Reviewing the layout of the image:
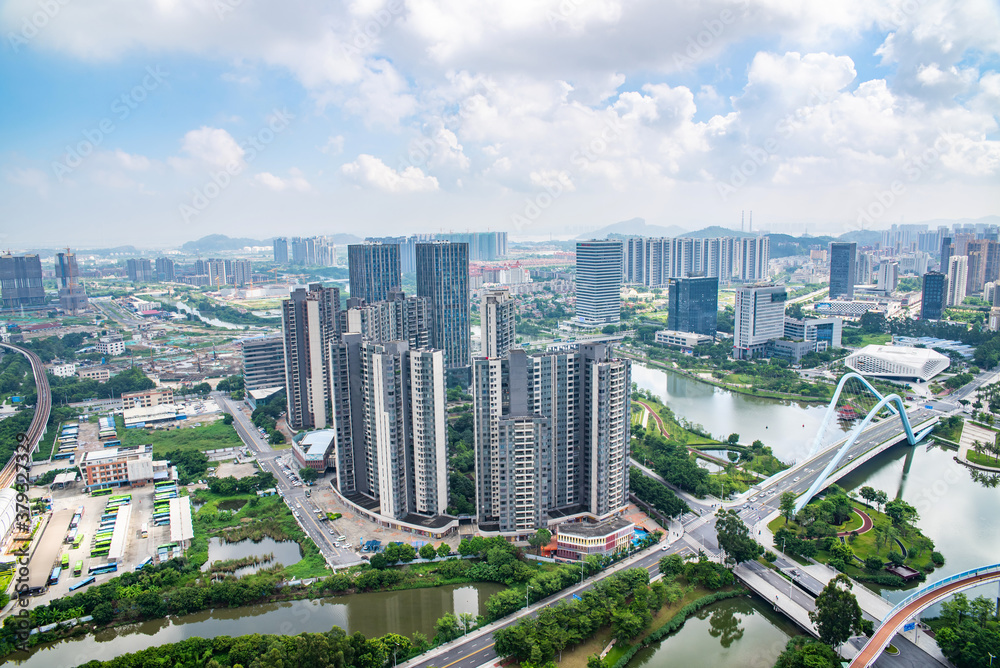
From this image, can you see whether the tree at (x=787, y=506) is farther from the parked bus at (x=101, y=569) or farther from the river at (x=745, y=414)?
the parked bus at (x=101, y=569)

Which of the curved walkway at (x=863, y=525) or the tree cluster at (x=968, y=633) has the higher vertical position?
the tree cluster at (x=968, y=633)

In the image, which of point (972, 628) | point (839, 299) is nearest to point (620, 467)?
point (972, 628)

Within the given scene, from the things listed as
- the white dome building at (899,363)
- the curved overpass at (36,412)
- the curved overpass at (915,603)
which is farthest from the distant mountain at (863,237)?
the curved overpass at (36,412)

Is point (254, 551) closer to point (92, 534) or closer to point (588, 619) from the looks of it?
point (92, 534)

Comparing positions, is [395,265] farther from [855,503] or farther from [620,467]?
[855,503]

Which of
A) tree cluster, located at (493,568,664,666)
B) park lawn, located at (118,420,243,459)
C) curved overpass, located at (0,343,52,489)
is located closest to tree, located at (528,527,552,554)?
tree cluster, located at (493,568,664,666)

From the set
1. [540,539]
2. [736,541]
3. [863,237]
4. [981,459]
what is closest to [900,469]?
[981,459]
